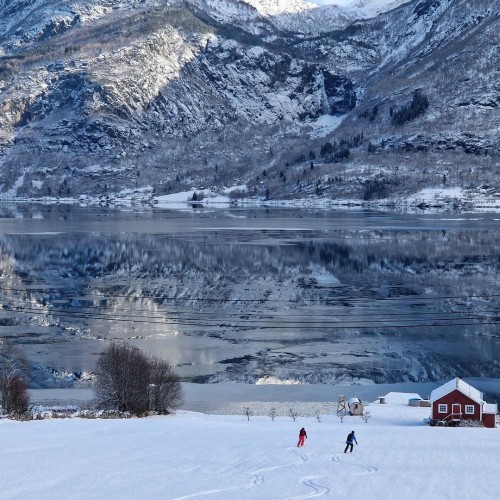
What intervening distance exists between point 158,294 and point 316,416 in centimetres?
3689

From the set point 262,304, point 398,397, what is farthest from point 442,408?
point 262,304

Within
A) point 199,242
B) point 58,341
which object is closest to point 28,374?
point 58,341

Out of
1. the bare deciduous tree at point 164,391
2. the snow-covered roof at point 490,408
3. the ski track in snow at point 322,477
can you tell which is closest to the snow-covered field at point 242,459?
the ski track in snow at point 322,477

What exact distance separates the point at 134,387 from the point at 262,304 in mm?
29775

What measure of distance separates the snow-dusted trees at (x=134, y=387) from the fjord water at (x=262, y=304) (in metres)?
4.28

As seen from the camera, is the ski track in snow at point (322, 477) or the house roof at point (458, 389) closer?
the ski track in snow at point (322, 477)

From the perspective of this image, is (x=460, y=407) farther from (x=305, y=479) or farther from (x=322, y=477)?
(x=305, y=479)

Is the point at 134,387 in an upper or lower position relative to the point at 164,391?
upper

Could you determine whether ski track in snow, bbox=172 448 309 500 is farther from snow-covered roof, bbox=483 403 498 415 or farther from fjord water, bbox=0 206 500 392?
fjord water, bbox=0 206 500 392

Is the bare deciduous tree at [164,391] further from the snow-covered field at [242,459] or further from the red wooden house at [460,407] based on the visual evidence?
the red wooden house at [460,407]

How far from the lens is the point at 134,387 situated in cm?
4497

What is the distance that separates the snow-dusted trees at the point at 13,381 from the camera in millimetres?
42844

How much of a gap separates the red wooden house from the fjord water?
26.6ft

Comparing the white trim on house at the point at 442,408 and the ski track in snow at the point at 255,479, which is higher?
the white trim on house at the point at 442,408
